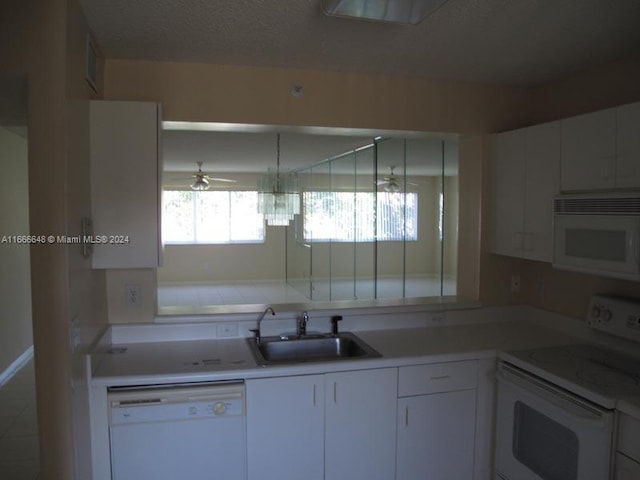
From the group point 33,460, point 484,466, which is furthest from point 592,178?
point 33,460

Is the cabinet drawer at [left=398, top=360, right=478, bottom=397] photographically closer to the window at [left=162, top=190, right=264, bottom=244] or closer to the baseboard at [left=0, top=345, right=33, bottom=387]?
the baseboard at [left=0, top=345, right=33, bottom=387]

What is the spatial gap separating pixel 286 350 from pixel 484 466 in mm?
1295

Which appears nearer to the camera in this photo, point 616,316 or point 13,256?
point 616,316

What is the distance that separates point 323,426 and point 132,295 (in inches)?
50.8

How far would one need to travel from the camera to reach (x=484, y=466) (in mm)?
2621

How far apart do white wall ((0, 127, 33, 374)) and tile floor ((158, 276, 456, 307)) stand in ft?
6.67

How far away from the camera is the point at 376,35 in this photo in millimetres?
2199

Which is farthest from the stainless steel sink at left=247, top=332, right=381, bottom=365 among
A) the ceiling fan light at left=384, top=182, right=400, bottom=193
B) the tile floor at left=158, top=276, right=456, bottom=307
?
the ceiling fan light at left=384, top=182, right=400, bottom=193

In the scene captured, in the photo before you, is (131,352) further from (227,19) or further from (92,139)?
(227,19)

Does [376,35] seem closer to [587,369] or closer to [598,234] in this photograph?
[598,234]

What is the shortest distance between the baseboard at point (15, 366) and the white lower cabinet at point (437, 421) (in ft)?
12.6

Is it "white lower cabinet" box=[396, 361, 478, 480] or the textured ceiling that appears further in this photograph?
"white lower cabinet" box=[396, 361, 478, 480]

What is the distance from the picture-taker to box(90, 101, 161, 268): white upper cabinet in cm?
225

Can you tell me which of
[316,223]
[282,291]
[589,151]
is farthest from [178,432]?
[282,291]
